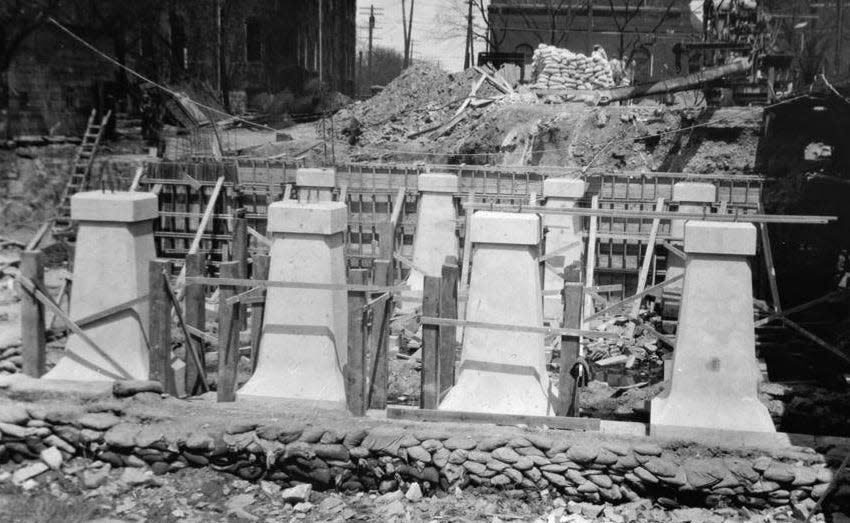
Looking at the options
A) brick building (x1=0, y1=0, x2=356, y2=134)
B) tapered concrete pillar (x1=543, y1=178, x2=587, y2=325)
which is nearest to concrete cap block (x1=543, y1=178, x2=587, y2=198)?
tapered concrete pillar (x1=543, y1=178, x2=587, y2=325)

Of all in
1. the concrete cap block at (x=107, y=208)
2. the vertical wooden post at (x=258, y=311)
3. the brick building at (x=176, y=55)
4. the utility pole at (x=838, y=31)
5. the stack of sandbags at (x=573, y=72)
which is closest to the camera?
the concrete cap block at (x=107, y=208)

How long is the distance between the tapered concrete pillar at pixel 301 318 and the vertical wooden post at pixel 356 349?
337 mm

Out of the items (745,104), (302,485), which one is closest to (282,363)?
(302,485)

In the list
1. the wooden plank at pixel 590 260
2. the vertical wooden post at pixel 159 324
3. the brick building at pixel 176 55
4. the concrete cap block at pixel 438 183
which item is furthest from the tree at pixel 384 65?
the vertical wooden post at pixel 159 324

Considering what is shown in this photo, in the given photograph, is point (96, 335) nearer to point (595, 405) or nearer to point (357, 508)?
point (357, 508)

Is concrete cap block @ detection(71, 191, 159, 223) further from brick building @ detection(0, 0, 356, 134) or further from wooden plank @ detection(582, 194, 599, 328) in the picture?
brick building @ detection(0, 0, 356, 134)

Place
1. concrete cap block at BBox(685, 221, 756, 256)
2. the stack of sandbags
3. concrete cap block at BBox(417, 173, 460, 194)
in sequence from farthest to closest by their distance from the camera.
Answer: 1. the stack of sandbags
2. concrete cap block at BBox(417, 173, 460, 194)
3. concrete cap block at BBox(685, 221, 756, 256)

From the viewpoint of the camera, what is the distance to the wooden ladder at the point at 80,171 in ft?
71.9

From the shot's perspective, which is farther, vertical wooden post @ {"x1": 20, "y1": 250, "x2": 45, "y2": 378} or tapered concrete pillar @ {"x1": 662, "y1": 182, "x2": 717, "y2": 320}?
tapered concrete pillar @ {"x1": 662, "y1": 182, "x2": 717, "y2": 320}

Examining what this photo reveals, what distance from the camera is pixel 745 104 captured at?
2431 cm

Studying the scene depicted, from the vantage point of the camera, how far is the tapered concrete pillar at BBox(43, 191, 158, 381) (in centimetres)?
842

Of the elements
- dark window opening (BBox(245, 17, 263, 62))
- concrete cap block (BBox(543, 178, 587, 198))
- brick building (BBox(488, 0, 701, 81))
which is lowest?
concrete cap block (BBox(543, 178, 587, 198))

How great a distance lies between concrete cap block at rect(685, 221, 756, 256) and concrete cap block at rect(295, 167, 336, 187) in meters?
10.1

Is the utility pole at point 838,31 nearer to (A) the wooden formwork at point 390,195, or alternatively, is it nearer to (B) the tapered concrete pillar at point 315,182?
(A) the wooden formwork at point 390,195
